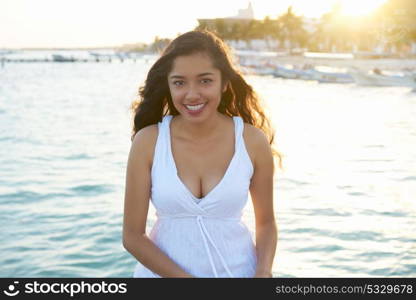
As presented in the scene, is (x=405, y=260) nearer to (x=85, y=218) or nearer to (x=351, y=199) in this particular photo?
(x=351, y=199)

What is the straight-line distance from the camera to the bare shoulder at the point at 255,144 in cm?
257

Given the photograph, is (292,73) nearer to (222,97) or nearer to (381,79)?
(381,79)

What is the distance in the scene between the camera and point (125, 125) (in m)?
20.4

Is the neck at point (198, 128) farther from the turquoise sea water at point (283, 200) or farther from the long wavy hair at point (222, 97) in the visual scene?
the turquoise sea water at point (283, 200)

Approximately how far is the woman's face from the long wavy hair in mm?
32

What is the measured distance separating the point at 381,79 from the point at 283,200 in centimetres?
3225

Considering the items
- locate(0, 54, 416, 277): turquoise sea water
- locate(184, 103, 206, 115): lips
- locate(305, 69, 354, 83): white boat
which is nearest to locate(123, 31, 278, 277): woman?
locate(184, 103, 206, 115): lips

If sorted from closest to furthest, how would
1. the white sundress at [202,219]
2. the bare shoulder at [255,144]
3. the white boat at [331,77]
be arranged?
1. the white sundress at [202,219]
2. the bare shoulder at [255,144]
3. the white boat at [331,77]

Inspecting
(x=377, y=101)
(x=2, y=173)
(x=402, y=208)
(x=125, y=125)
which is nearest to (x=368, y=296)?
(x=402, y=208)

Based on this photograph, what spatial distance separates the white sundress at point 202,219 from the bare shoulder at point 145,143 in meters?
0.02

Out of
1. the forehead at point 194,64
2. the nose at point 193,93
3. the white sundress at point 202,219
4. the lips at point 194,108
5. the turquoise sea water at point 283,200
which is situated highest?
the forehead at point 194,64

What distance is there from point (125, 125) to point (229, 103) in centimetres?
1783

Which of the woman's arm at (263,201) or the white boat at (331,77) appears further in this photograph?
the white boat at (331,77)

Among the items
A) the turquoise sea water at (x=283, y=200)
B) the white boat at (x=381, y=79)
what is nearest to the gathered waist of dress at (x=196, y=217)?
the turquoise sea water at (x=283, y=200)
